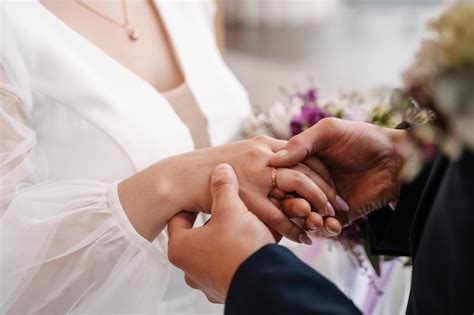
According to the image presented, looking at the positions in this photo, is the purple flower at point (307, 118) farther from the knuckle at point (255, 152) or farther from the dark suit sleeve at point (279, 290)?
the dark suit sleeve at point (279, 290)

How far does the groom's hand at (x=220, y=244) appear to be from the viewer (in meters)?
0.74

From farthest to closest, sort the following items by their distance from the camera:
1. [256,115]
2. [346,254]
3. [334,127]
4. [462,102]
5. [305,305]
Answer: [256,115] → [346,254] → [334,127] → [305,305] → [462,102]

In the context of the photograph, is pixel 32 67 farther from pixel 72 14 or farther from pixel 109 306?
pixel 109 306

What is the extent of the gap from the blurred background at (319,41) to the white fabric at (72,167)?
2.52 meters

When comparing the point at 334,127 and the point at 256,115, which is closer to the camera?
the point at 334,127

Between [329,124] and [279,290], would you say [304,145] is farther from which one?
[279,290]

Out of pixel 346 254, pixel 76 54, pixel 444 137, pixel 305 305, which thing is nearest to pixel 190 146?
pixel 76 54

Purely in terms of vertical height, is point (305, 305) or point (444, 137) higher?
point (444, 137)

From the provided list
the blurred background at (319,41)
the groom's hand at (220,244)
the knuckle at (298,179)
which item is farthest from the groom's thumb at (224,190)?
the blurred background at (319,41)

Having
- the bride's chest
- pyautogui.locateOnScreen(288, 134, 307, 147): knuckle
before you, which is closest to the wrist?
the bride's chest

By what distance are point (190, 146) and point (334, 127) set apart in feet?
0.94

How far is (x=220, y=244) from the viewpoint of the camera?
756 mm

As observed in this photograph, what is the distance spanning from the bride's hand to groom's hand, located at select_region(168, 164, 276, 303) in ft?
0.31

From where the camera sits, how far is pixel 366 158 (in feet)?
3.56
